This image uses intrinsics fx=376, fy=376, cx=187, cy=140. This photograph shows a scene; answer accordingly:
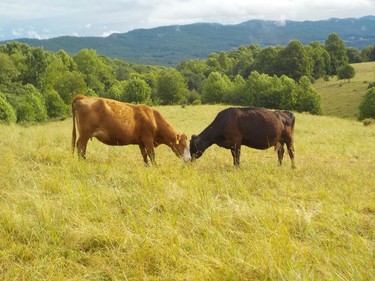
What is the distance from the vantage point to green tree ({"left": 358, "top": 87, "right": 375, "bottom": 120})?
60.0 m

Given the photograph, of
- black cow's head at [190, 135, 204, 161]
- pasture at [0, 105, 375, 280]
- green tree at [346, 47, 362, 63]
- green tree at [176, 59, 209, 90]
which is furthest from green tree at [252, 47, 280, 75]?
pasture at [0, 105, 375, 280]

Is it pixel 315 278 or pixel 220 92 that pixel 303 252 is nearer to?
pixel 315 278

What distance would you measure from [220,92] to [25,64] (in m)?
40.0

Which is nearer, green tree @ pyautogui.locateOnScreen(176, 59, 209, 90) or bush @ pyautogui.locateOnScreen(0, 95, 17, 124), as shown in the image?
bush @ pyautogui.locateOnScreen(0, 95, 17, 124)

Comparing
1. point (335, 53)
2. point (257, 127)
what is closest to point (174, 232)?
point (257, 127)

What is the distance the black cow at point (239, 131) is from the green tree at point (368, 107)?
5488 cm

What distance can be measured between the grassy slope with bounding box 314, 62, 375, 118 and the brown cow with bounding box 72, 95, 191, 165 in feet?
196

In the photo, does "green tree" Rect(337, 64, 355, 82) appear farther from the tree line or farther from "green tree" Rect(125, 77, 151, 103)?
"green tree" Rect(125, 77, 151, 103)

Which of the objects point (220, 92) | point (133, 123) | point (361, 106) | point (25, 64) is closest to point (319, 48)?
point (220, 92)

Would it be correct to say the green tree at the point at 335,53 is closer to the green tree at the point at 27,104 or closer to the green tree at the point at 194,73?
the green tree at the point at 194,73

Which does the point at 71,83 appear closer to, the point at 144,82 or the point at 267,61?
the point at 144,82

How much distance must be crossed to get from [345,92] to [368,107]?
16.1 m

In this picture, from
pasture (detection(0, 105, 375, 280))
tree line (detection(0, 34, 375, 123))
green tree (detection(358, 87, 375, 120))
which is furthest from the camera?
tree line (detection(0, 34, 375, 123))

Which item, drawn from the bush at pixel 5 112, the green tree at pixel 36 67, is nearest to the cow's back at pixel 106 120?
the bush at pixel 5 112
